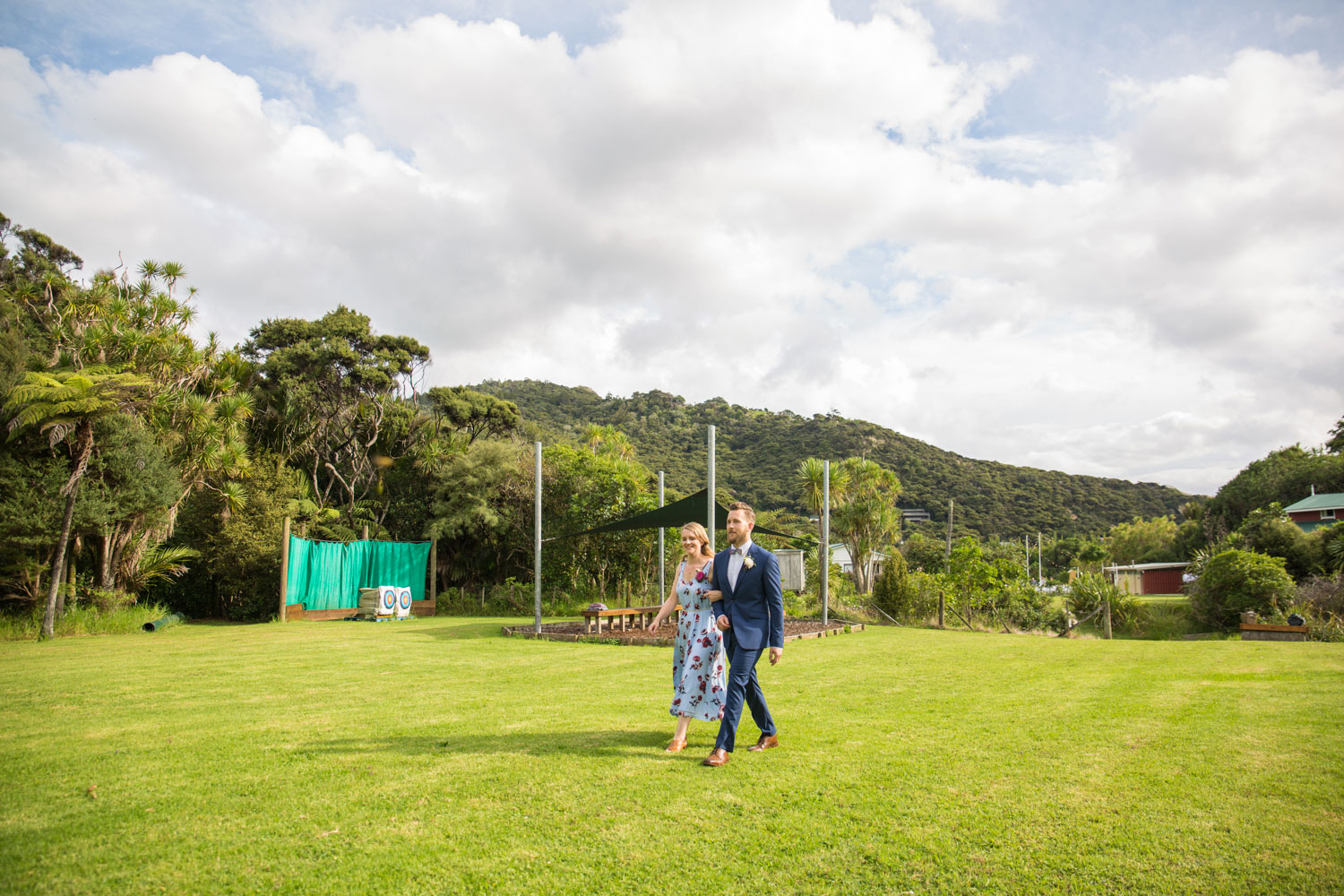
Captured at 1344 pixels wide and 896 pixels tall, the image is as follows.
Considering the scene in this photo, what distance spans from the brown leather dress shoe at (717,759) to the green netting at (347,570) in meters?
15.2

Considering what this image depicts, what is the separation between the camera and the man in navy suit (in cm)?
397

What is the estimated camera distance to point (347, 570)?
57.6 ft

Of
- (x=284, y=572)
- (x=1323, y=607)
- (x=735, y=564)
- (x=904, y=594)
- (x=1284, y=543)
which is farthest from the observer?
(x=1284, y=543)

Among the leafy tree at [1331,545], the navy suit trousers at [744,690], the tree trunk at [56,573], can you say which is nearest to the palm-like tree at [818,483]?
the leafy tree at [1331,545]

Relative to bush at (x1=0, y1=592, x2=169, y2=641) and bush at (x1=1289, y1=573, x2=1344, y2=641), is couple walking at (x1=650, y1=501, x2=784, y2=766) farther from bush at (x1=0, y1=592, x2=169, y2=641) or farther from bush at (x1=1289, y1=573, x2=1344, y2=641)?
bush at (x1=1289, y1=573, x2=1344, y2=641)

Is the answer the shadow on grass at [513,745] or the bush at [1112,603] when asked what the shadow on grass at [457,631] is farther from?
the bush at [1112,603]

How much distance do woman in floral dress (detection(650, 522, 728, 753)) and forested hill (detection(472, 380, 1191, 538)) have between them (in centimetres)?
3179

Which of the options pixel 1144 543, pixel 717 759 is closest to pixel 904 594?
pixel 717 759

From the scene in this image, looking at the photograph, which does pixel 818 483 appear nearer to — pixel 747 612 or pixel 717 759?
pixel 747 612

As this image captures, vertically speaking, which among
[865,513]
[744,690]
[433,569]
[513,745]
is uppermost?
[865,513]

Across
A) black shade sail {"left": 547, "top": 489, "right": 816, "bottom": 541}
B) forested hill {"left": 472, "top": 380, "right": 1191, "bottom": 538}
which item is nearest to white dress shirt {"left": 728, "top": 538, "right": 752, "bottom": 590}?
black shade sail {"left": 547, "top": 489, "right": 816, "bottom": 541}

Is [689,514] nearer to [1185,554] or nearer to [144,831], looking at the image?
[144,831]

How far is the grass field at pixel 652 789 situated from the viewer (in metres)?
2.38

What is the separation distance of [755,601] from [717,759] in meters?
0.85
